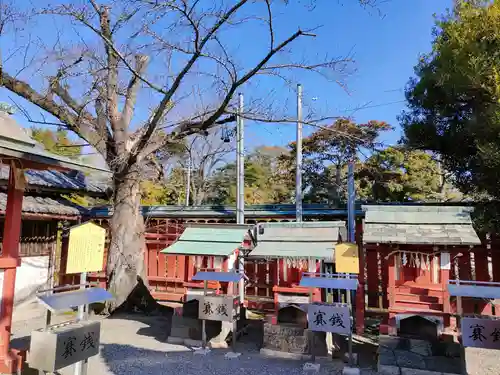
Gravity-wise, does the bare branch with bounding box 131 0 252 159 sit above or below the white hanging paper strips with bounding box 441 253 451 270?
above

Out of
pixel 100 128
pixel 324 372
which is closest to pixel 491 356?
pixel 324 372

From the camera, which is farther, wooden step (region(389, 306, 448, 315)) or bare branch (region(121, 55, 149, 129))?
bare branch (region(121, 55, 149, 129))

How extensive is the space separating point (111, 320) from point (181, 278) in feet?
10.9

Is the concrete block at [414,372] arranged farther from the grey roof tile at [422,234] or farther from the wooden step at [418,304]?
the grey roof tile at [422,234]

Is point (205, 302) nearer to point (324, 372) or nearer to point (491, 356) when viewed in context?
point (324, 372)

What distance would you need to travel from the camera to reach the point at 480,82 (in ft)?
24.7

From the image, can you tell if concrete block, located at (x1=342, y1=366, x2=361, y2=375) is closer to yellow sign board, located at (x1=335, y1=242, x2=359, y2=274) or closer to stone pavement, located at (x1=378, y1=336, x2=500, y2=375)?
stone pavement, located at (x1=378, y1=336, x2=500, y2=375)

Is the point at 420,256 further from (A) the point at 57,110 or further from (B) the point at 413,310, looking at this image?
(A) the point at 57,110

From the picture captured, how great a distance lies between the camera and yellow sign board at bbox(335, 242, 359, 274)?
6.98m

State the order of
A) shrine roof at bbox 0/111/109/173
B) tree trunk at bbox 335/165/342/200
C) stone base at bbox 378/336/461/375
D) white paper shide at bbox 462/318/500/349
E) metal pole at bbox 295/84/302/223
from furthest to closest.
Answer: tree trunk at bbox 335/165/342/200
metal pole at bbox 295/84/302/223
stone base at bbox 378/336/461/375
white paper shide at bbox 462/318/500/349
shrine roof at bbox 0/111/109/173

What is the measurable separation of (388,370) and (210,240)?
436cm

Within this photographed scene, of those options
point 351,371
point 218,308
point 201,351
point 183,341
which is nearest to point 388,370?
point 351,371

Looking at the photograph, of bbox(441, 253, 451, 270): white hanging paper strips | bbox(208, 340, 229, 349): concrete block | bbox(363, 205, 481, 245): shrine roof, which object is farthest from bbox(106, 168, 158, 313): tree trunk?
bbox(441, 253, 451, 270): white hanging paper strips

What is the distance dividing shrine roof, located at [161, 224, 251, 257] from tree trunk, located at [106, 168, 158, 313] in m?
2.17
